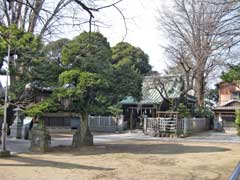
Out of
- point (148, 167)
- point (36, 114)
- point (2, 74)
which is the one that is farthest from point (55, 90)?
point (148, 167)

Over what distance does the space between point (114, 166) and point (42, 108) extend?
549 centimetres

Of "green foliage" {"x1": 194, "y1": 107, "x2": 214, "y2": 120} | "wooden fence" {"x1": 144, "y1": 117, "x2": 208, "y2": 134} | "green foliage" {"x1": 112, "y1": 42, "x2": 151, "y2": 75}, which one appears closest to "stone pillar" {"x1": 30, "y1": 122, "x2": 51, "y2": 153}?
"wooden fence" {"x1": 144, "y1": 117, "x2": 208, "y2": 134}

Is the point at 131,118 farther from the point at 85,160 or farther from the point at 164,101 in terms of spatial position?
the point at 85,160

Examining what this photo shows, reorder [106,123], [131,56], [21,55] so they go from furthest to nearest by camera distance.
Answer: [131,56] < [106,123] < [21,55]

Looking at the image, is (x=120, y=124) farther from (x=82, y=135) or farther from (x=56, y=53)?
(x=56, y=53)

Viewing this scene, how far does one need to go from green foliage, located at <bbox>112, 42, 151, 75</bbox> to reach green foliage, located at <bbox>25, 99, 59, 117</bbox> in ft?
80.0

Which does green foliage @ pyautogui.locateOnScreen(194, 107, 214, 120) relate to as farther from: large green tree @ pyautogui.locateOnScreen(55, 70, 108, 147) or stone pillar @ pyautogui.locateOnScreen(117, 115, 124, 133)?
large green tree @ pyautogui.locateOnScreen(55, 70, 108, 147)

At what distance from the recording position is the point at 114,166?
1195 cm

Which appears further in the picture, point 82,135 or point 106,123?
point 106,123

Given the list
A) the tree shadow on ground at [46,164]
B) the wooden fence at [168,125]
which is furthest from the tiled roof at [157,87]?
the tree shadow on ground at [46,164]

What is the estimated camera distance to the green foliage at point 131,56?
136 feet

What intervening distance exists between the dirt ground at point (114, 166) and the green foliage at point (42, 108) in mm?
1885

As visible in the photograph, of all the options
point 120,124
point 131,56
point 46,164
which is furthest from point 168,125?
point 46,164

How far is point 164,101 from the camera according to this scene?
109 feet
